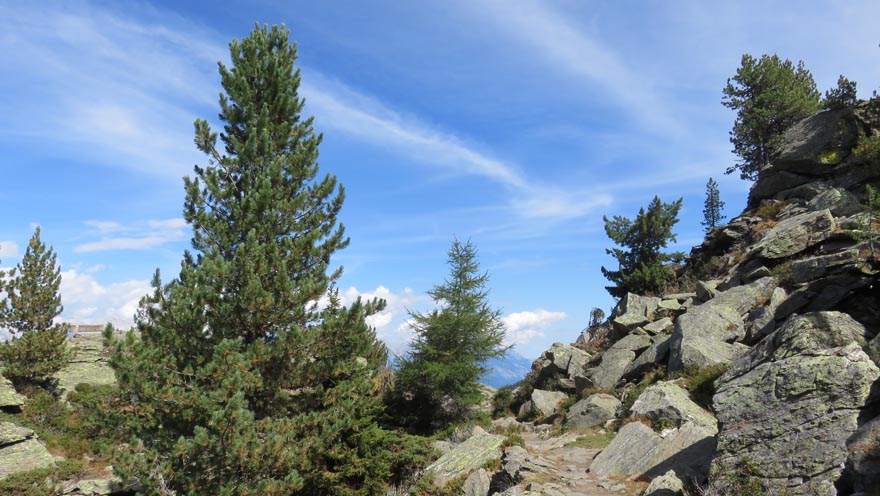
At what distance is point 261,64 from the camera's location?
15734 millimetres

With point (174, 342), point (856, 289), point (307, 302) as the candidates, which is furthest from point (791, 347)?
point (174, 342)

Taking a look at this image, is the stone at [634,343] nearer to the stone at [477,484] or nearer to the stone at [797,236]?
the stone at [797,236]

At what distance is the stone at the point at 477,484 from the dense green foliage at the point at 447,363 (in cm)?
636

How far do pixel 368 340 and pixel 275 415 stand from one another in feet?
11.3

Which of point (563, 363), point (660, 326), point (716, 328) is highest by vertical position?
point (660, 326)

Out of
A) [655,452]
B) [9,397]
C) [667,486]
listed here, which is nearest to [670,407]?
[655,452]

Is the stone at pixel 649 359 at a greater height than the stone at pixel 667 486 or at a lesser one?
greater

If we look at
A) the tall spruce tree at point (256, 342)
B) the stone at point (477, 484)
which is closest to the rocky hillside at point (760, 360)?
the stone at point (477, 484)

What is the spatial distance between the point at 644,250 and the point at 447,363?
18.1 meters

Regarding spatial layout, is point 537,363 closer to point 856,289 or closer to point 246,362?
point 856,289

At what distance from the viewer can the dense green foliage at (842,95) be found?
89.4 ft

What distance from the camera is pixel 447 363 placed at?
68.9 feet

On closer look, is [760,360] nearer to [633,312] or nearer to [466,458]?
[466,458]

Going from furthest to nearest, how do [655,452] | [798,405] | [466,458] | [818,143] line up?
[818,143] < [466,458] < [655,452] < [798,405]
